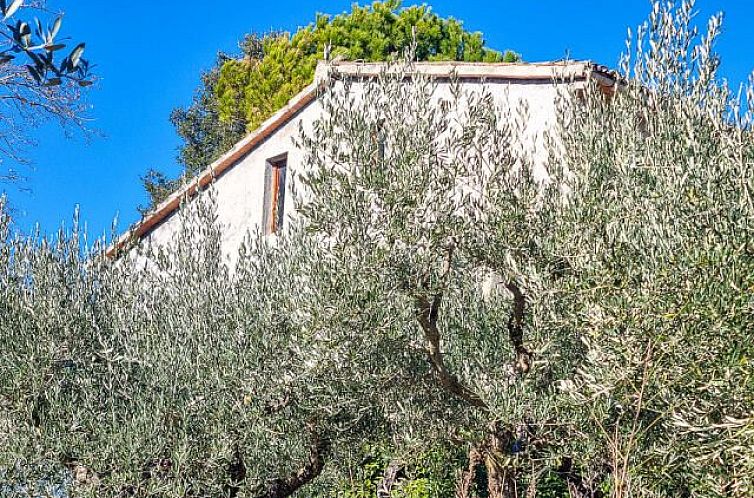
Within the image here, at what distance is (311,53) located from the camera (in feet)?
108

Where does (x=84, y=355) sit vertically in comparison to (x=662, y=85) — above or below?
below

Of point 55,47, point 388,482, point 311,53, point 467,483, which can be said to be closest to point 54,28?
point 55,47

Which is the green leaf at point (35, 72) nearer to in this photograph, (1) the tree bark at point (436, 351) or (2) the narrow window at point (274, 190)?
(1) the tree bark at point (436, 351)

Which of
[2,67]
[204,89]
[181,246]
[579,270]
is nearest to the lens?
[579,270]

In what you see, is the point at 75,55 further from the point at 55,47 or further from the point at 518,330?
the point at 518,330

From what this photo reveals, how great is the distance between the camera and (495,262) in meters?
8.80

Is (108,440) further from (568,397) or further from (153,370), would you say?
(568,397)

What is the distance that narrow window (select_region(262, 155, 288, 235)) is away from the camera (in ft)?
61.4

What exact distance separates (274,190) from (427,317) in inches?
420

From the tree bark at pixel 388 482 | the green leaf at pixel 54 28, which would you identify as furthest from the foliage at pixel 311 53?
the green leaf at pixel 54 28

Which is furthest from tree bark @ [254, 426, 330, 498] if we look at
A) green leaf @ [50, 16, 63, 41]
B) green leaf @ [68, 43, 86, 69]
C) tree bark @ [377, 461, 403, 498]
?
green leaf @ [50, 16, 63, 41]

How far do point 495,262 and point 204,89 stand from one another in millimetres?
30251

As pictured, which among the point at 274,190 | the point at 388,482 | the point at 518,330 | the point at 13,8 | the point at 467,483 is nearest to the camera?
the point at 13,8

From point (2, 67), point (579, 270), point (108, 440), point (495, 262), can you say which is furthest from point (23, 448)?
point (2, 67)
